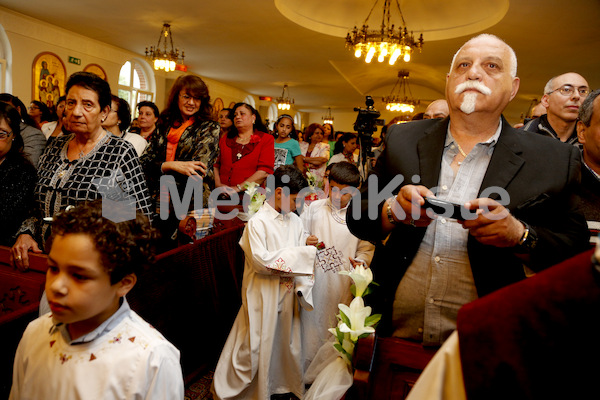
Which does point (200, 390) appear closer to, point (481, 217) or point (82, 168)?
point (82, 168)

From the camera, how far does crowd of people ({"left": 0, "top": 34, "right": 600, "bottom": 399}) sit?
1359 millimetres

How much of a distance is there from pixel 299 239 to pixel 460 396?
252cm

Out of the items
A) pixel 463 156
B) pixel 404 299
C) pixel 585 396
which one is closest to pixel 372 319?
pixel 404 299

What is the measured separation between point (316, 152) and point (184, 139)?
4603mm

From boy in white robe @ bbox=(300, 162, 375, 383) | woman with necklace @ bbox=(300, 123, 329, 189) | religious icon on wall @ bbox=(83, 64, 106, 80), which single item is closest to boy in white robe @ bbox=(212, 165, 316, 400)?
boy in white robe @ bbox=(300, 162, 375, 383)

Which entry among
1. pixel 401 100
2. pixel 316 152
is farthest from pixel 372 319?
pixel 401 100

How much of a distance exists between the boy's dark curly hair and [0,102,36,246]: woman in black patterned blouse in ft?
4.11

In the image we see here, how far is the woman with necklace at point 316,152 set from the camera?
23.8 ft

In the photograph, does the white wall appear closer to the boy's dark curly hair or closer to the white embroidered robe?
the white embroidered robe

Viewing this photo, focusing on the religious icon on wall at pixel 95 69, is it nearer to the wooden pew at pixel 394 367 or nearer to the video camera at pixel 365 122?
the video camera at pixel 365 122

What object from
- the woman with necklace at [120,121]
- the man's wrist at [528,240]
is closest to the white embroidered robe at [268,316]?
the man's wrist at [528,240]

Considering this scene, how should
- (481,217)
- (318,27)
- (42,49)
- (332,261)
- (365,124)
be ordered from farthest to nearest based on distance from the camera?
1. (42,49)
2. (318,27)
3. (332,261)
4. (365,124)
5. (481,217)

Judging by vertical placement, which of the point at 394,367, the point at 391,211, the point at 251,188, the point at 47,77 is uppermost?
the point at 47,77

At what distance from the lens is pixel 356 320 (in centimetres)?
162
